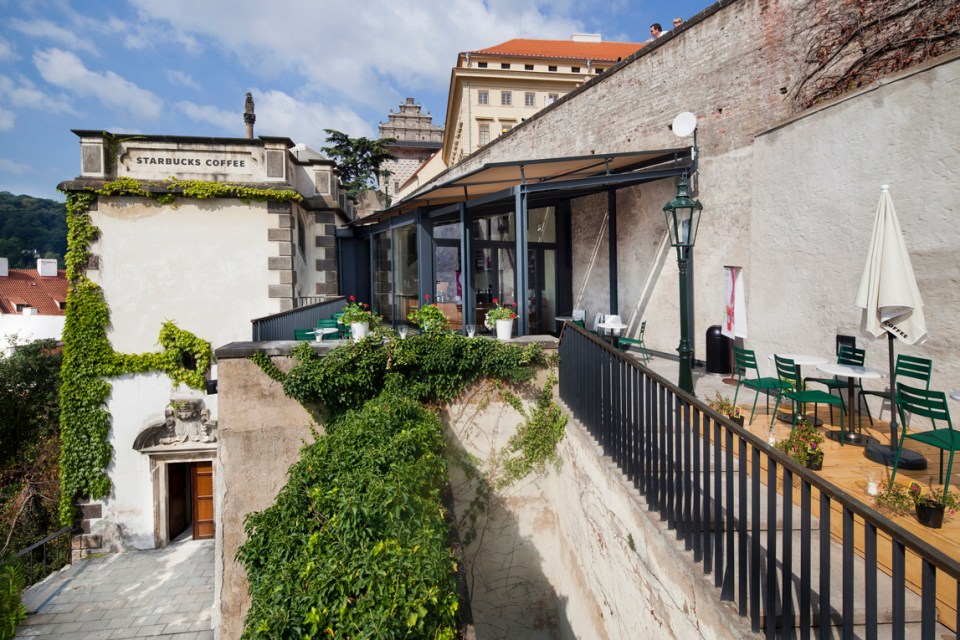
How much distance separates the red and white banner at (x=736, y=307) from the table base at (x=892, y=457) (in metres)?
2.70

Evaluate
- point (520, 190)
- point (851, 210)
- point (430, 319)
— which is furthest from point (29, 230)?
point (851, 210)

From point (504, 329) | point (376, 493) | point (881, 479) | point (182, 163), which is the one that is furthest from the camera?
point (182, 163)

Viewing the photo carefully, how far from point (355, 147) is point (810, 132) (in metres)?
30.6

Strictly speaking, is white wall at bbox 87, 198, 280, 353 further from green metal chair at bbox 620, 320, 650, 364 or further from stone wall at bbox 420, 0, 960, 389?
green metal chair at bbox 620, 320, 650, 364

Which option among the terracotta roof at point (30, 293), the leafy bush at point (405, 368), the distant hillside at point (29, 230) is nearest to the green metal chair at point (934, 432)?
the leafy bush at point (405, 368)

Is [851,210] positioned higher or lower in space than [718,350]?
higher

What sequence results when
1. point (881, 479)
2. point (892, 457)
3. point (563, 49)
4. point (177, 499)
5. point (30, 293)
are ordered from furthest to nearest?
point (563, 49), point (30, 293), point (177, 499), point (892, 457), point (881, 479)

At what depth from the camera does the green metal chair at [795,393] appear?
4699 mm

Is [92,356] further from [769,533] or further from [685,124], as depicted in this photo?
[769,533]

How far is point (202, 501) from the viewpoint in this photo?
12.1 metres

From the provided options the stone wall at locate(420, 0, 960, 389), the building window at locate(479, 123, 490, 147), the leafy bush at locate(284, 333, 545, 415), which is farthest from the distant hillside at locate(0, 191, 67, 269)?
the stone wall at locate(420, 0, 960, 389)

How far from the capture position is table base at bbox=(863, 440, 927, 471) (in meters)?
3.99

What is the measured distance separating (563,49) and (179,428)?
120 ft

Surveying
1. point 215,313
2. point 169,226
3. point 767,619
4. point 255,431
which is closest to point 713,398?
point 767,619
